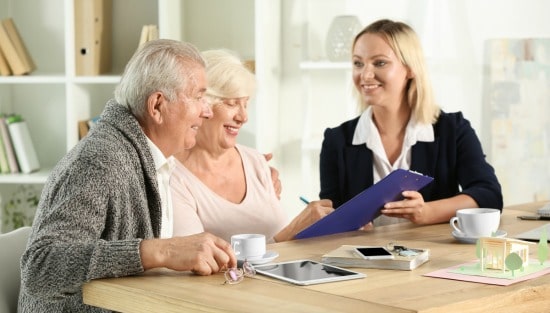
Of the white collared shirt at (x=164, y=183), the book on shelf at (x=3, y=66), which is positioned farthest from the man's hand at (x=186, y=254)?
the book on shelf at (x=3, y=66)

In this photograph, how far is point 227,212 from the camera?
300 centimetres

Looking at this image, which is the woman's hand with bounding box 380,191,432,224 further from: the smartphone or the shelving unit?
the shelving unit

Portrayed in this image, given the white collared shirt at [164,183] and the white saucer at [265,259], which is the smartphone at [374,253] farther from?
the white collared shirt at [164,183]

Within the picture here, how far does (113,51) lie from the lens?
4.94 m

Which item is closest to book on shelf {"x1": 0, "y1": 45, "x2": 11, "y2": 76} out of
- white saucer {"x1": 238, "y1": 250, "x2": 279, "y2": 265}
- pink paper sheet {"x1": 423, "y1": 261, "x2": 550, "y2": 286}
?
white saucer {"x1": 238, "y1": 250, "x2": 279, "y2": 265}

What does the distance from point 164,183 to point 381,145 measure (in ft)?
3.51

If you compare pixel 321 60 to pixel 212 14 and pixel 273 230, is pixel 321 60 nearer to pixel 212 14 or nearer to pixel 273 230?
pixel 212 14

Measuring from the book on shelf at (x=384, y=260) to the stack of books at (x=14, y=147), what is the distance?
110 inches

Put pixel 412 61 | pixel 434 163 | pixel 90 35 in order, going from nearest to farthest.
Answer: pixel 434 163 → pixel 412 61 → pixel 90 35

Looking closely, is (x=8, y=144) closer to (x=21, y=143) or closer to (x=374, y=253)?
(x=21, y=143)

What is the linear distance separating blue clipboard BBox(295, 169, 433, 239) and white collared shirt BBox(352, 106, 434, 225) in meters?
0.42

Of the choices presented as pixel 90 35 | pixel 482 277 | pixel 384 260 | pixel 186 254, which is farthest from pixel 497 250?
pixel 90 35

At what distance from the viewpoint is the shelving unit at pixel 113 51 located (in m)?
4.61

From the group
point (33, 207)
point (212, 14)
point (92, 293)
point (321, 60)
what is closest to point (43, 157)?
point (33, 207)
